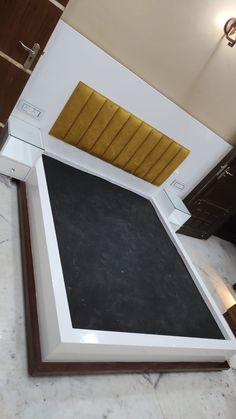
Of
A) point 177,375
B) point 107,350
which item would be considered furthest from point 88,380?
point 177,375

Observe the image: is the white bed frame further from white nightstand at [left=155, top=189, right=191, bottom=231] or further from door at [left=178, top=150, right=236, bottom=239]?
door at [left=178, top=150, right=236, bottom=239]

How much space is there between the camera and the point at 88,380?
1.87m

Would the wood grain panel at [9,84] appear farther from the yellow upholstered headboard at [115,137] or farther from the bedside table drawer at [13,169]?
the yellow upholstered headboard at [115,137]

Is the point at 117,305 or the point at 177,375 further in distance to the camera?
the point at 177,375

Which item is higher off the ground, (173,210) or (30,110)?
(30,110)

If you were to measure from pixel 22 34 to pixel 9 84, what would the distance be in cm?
36

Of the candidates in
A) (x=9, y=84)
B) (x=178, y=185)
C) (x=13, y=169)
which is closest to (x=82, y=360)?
(x=13, y=169)

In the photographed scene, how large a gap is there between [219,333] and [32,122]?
8.06ft

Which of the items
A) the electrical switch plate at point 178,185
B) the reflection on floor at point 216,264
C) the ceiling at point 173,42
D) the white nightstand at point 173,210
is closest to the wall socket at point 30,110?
the ceiling at point 173,42

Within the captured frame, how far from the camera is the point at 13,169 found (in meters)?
2.64

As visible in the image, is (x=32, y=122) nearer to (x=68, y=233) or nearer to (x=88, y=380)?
(x=68, y=233)

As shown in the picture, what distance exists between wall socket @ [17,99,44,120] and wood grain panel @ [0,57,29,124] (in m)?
0.36

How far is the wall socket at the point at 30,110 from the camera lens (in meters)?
2.80

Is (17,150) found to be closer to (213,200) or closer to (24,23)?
(24,23)
